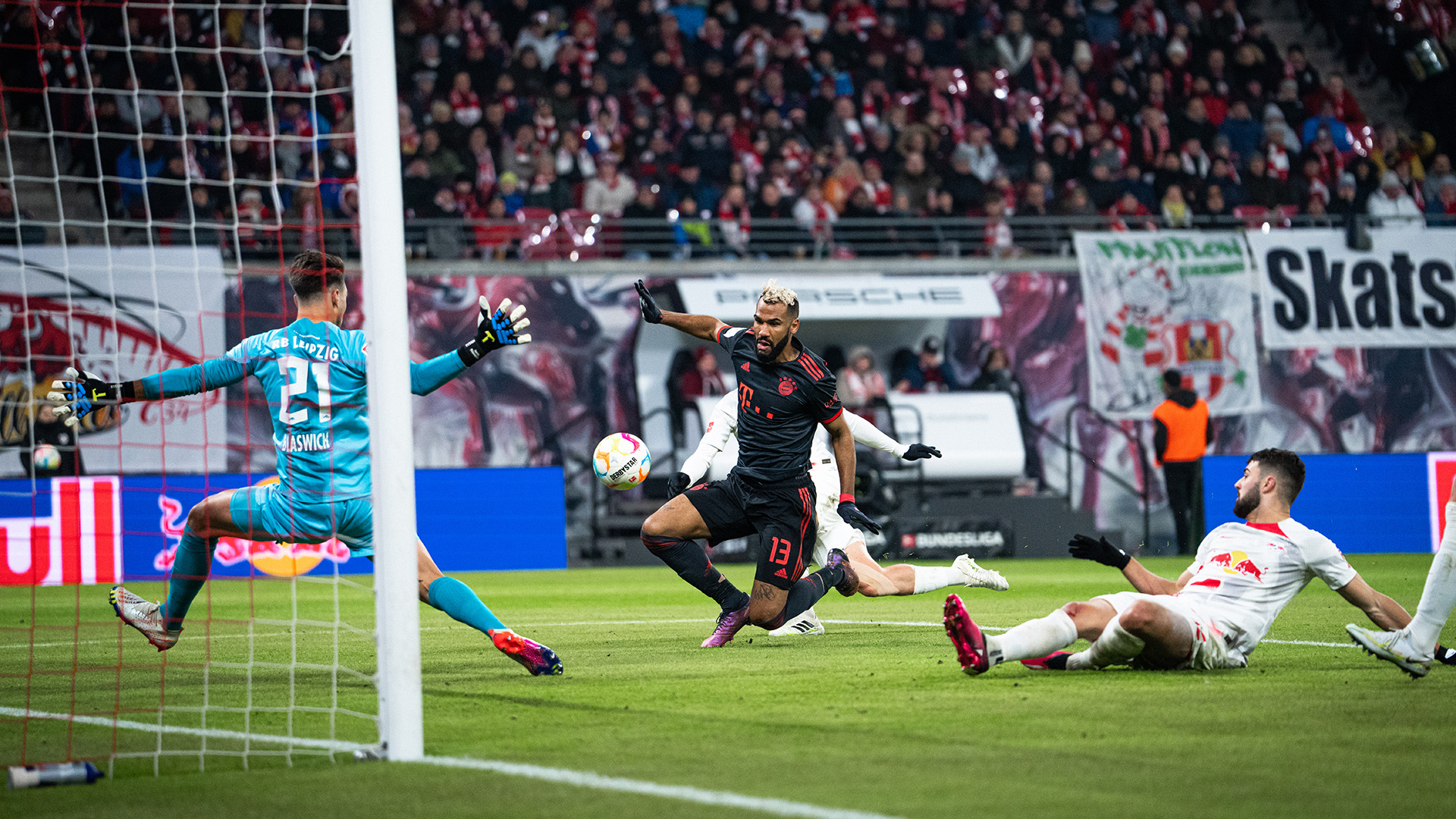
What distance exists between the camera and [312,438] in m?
6.62

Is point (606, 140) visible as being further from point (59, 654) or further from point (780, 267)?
point (59, 654)

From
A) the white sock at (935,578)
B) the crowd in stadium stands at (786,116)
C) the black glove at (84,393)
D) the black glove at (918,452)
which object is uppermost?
the crowd in stadium stands at (786,116)

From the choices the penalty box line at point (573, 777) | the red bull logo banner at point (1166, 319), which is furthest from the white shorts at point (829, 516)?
the red bull logo banner at point (1166, 319)

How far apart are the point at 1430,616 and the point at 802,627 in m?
3.65

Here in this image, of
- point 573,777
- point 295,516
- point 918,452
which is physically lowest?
point 573,777

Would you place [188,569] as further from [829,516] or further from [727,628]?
[829,516]

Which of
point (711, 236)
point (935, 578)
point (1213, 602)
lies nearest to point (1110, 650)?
point (1213, 602)

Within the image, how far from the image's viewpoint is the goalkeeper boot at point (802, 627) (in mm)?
8984

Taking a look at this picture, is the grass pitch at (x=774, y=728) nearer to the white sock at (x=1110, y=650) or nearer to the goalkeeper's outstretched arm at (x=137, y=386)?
the white sock at (x=1110, y=650)

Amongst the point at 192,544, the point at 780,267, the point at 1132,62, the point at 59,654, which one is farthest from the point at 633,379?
the point at 192,544

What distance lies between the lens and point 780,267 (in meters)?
19.4

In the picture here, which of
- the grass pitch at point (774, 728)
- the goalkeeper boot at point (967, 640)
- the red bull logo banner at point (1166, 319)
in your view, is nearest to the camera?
the grass pitch at point (774, 728)

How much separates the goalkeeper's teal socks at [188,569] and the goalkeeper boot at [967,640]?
334 centimetres

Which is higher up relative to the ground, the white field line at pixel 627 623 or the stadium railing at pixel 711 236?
the stadium railing at pixel 711 236
